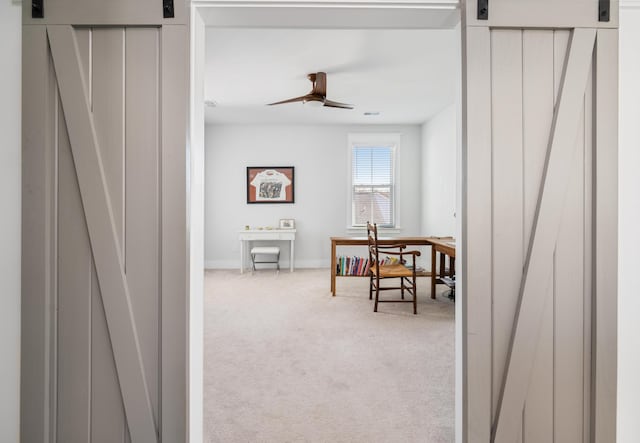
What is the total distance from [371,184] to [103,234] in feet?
17.4

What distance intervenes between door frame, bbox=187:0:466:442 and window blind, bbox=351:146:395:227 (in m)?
4.76

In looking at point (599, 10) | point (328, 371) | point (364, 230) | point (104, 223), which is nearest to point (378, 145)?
point (364, 230)

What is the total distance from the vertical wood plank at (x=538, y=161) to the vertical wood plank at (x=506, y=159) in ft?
0.09

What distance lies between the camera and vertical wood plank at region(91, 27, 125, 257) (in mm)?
1240

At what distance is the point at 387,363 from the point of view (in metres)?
2.41

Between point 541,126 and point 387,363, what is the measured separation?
1861 millimetres

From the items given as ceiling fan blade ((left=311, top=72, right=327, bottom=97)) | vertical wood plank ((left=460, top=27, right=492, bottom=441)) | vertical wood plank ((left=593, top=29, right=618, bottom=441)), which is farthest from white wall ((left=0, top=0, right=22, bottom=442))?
ceiling fan blade ((left=311, top=72, right=327, bottom=97))

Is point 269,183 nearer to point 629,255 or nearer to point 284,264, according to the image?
point 284,264

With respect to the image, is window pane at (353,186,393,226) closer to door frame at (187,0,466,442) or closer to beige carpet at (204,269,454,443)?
beige carpet at (204,269,454,443)

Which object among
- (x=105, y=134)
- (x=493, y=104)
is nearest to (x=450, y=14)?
(x=493, y=104)

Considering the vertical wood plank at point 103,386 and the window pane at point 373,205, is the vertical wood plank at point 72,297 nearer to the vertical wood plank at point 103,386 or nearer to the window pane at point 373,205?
the vertical wood plank at point 103,386

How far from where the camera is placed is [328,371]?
229 cm

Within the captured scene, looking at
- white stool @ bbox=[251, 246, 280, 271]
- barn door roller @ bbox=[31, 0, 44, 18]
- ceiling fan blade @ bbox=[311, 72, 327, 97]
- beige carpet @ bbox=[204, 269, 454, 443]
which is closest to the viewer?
barn door roller @ bbox=[31, 0, 44, 18]

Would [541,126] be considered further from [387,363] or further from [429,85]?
[429,85]
